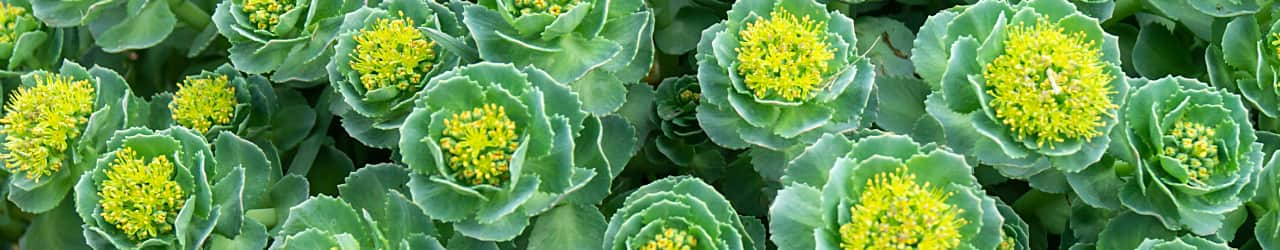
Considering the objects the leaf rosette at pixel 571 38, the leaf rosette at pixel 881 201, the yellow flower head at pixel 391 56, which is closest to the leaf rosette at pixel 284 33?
the yellow flower head at pixel 391 56

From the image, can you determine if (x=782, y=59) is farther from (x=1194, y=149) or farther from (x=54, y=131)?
(x=54, y=131)

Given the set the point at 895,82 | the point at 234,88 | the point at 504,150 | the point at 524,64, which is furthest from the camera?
the point at 234,88

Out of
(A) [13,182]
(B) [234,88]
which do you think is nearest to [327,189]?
(B) [234,88]

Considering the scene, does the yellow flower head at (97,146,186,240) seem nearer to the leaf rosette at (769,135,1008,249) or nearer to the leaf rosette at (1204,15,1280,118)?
the leaf rosette at (769,135,1008,249)

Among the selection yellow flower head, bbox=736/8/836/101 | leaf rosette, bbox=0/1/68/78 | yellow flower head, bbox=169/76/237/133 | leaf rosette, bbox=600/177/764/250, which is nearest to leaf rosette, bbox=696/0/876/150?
yellow flower head, bbox=736/8/836/101

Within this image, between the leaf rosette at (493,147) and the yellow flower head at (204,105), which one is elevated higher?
the leaf rosette at (493,147)

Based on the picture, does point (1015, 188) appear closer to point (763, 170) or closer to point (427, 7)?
point (763, 170)

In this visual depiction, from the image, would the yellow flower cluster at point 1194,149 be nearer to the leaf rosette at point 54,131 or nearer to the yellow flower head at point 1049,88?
the yellow flower head at point 1049,88
